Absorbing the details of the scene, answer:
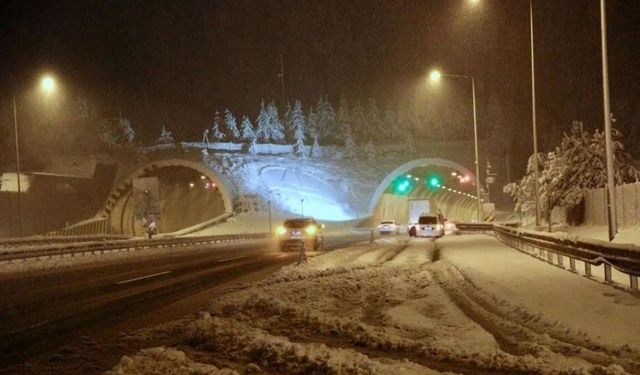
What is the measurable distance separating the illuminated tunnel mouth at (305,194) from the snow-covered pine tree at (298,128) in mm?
8128

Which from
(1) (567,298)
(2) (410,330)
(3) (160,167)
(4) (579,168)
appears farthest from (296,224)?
(3) (160,167)

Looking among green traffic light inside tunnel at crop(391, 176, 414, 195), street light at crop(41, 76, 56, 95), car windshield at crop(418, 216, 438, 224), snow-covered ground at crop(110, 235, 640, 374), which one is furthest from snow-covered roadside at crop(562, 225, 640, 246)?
green traffic light inside tunnel at crop(391, 176, 414, 195)

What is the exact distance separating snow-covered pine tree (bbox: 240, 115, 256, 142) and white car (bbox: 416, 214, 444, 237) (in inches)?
3142

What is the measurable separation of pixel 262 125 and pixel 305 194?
36.8m

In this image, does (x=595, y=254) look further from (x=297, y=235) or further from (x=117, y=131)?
(x=117, y=131)

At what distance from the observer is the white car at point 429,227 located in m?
51.1

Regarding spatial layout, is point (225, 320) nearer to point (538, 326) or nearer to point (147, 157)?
point (538, 326)

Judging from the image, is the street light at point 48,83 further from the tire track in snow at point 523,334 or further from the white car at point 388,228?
the white car at point 388,228

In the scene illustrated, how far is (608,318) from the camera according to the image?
10.8 m

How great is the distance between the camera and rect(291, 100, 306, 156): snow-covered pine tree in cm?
12763

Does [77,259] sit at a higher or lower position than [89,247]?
lower

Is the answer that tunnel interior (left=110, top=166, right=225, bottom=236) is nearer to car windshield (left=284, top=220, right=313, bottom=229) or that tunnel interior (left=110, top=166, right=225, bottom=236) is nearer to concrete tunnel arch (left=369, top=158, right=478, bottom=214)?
concrete tunnel arch (left=369, top=158, right=478, bottom=214)

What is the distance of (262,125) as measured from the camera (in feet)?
465

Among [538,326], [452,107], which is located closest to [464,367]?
[538,326]
